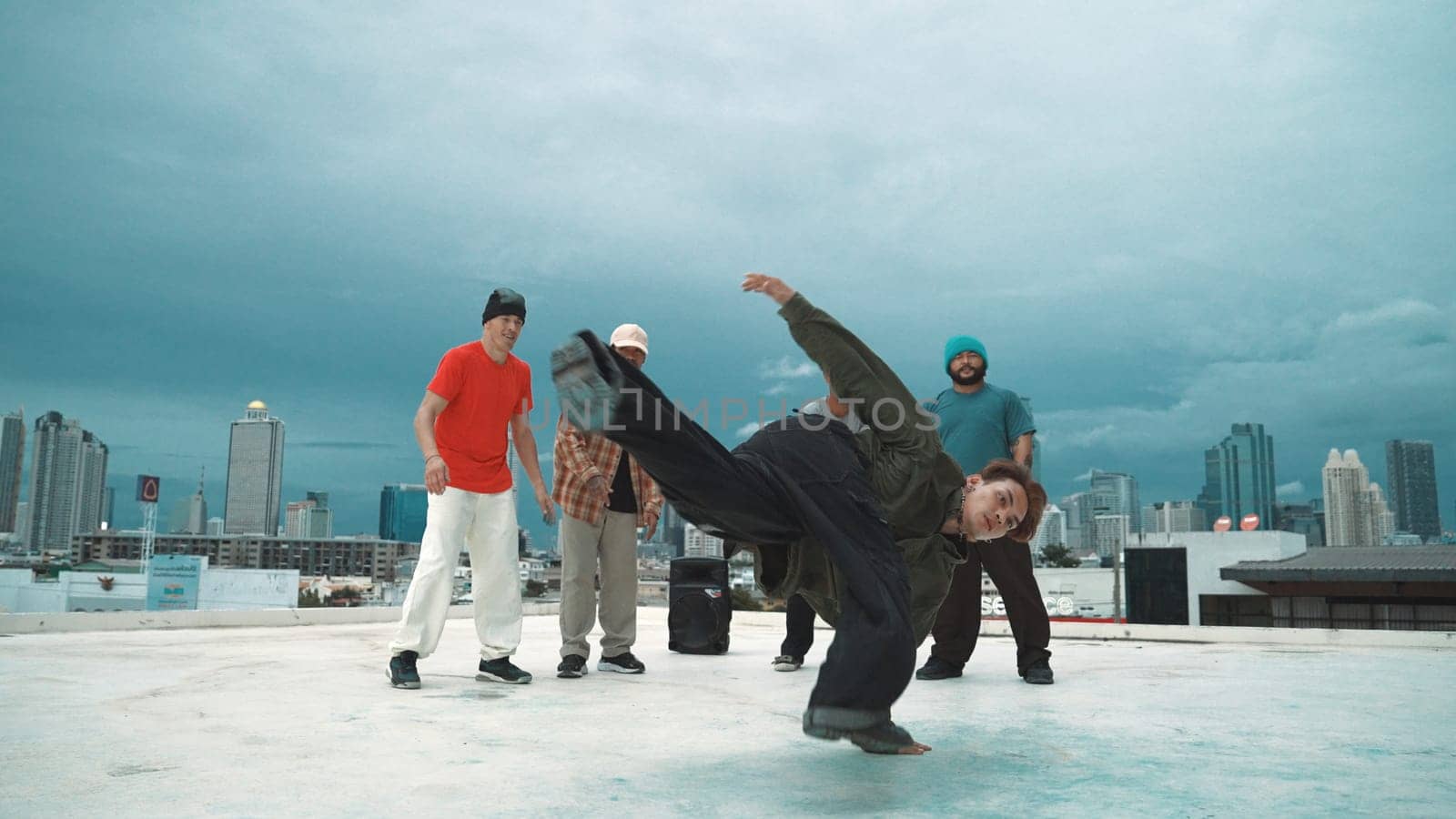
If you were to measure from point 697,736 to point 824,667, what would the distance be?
749 millimetres

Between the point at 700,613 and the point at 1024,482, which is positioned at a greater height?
the point at 1024,482

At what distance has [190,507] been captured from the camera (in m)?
121

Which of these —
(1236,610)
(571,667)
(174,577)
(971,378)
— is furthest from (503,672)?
(1236,610)

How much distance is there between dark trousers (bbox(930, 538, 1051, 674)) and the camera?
436cm

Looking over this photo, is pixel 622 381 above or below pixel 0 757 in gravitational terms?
above

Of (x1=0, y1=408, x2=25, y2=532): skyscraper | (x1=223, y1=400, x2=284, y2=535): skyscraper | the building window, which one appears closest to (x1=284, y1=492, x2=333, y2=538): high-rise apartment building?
(x1=223, y1=400, x2=284, y2=535): skyscraper

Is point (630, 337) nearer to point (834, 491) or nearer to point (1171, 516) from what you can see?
point (834, 491)

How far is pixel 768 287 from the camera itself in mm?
2514

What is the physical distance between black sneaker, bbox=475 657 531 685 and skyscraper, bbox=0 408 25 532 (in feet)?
403

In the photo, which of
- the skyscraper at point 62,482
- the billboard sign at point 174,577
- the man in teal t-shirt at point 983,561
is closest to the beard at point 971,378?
the man in teal t-shirt at point 983,561

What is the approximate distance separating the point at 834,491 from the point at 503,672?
2172 mm

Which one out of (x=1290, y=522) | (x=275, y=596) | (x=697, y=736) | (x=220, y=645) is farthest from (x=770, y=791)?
(x=1290, y=522)

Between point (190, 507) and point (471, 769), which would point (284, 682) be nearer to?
point (471, 769)

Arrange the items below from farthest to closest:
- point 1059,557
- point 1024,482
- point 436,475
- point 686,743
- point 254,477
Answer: point 254,477
point 1059,557
point 436,475
point 1024,482
point 686,743
